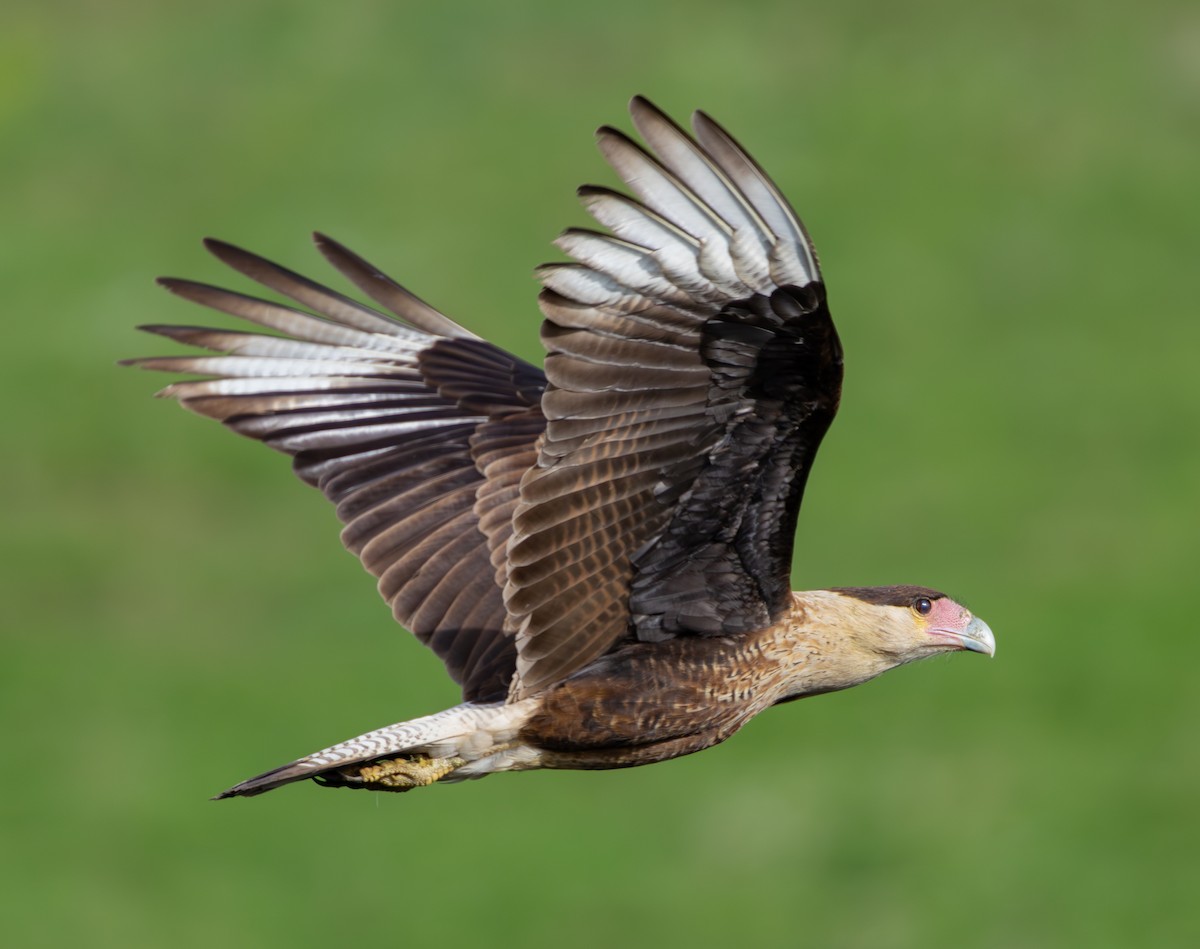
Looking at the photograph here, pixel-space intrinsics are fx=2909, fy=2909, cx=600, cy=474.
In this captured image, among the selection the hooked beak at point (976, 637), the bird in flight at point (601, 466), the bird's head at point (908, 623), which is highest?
the bird in flight at point (601, 466)

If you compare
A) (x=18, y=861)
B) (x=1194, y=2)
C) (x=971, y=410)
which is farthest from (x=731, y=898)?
(x=1194, y=2)

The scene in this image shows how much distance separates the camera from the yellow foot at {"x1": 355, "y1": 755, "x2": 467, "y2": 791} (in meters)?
10.8

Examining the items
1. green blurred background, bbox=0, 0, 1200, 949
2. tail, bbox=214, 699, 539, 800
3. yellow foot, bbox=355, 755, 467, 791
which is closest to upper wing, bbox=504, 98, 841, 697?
tail, bbox=214, 699, 539, 800

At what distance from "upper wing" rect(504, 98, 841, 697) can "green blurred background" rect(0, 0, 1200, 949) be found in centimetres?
2147

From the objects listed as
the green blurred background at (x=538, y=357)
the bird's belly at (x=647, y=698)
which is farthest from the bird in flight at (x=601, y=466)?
the green blurred background at (x=538, y=357)

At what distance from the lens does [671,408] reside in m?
10.1

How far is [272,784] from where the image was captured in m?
10.2

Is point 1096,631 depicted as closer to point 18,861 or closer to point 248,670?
point 248,670

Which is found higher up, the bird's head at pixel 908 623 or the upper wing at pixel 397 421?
the upper wing at pixel 397 421

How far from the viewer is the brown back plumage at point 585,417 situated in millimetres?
9633

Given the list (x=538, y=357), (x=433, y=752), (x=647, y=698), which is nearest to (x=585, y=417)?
(x=647, y=698)

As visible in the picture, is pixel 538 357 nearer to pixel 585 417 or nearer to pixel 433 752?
pixel 433 752

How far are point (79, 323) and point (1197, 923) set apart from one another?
16.2 metres

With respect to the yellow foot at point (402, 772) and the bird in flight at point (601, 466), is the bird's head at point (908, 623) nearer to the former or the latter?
the bird in flight at point (601, 466)
